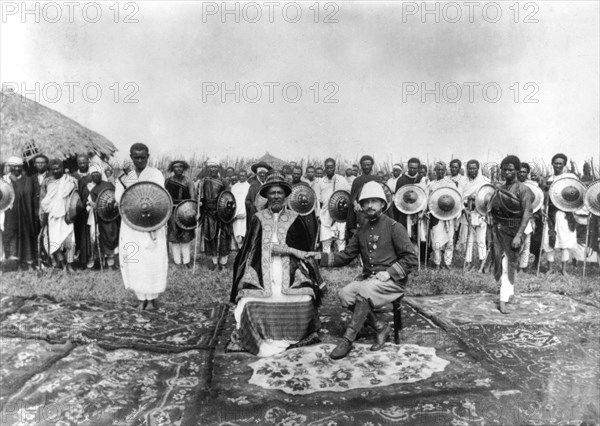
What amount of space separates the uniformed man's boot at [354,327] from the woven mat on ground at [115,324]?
127cm

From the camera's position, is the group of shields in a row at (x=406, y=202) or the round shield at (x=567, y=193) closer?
the group of shields in a row at (x=406, y=202)

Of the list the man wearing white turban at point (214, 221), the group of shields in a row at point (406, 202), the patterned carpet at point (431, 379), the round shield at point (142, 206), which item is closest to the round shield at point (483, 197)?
the group of shields in a row at point (406, 202)

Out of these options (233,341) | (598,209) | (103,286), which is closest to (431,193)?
(598,209)

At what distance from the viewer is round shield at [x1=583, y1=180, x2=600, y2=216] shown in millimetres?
7211

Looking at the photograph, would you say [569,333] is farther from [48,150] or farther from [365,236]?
[48,150]

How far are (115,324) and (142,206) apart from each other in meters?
1.38

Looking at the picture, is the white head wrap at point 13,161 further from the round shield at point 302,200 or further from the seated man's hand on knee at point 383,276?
the seated man's hand on knee at point 383,276

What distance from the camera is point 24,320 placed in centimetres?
542

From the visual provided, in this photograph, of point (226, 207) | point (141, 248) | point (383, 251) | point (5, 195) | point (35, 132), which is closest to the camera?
point (383, 251)

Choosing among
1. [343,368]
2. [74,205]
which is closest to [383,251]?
[343,368]

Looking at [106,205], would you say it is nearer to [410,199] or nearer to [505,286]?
[410,199]

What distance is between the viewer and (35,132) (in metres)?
9.50

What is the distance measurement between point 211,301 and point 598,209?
5868 millimetres

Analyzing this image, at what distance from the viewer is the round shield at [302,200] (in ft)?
26.3
